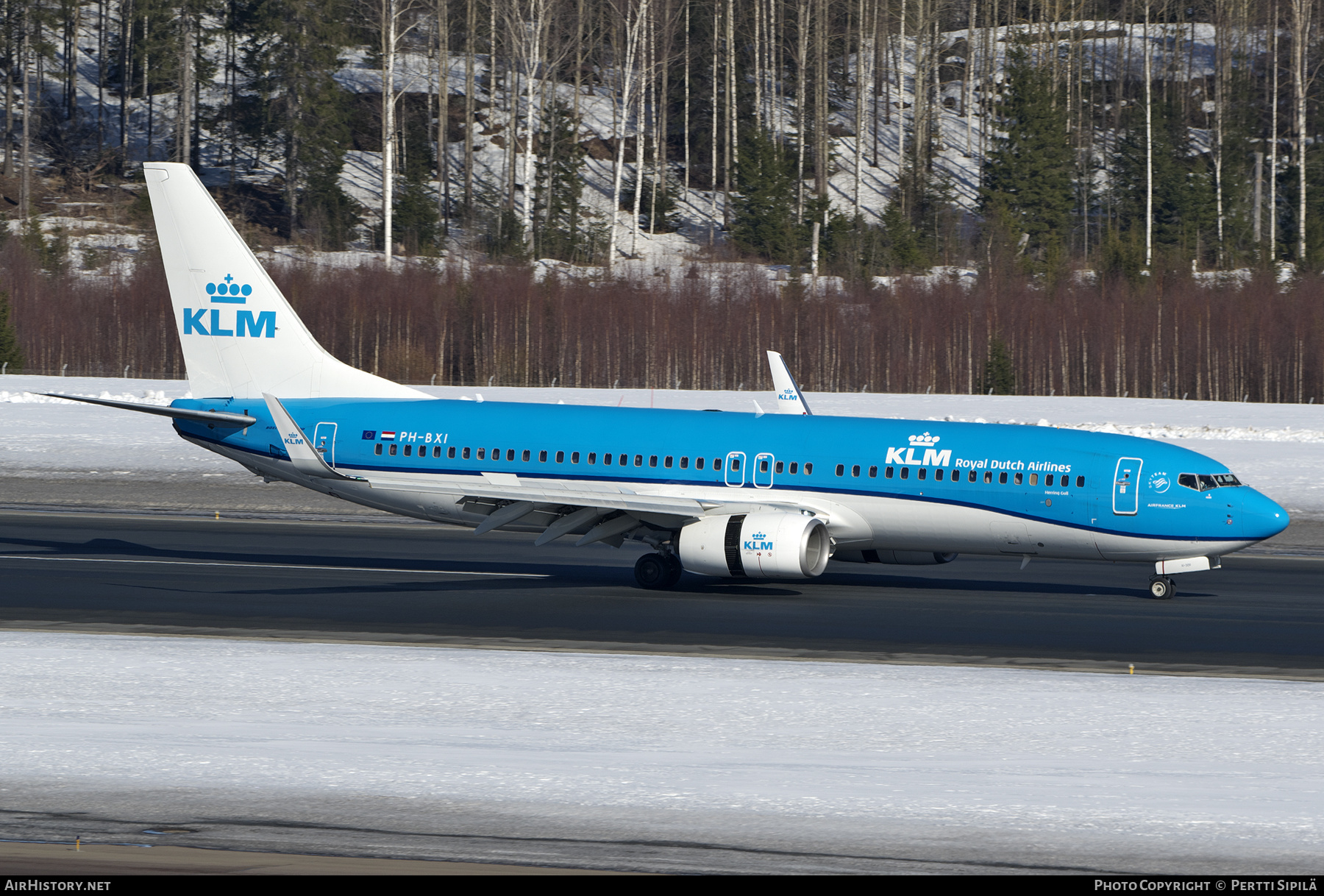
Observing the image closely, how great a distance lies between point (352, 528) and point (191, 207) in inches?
363

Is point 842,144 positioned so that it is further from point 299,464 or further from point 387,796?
point 387,796

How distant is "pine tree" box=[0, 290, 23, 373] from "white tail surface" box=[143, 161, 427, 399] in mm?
36879

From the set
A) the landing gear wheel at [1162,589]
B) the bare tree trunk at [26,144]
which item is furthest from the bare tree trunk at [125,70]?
the landing gear wheel at [1162,589]

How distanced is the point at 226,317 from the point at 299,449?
21.9ft

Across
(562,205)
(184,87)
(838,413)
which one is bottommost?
(838,413)

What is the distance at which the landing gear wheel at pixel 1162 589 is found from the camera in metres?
27.8

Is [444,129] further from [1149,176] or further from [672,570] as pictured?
[672,570]

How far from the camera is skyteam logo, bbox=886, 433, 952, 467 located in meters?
28.2

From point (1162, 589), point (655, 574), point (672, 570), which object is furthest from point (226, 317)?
point (1162, 589)

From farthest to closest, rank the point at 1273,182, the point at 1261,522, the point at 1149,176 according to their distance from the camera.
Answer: the point at 1273,182
the point at 1149,176
the point at 1261,522

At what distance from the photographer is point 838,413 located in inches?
2096

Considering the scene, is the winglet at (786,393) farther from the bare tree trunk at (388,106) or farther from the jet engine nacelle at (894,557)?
the bare tree trunk at (388,106)

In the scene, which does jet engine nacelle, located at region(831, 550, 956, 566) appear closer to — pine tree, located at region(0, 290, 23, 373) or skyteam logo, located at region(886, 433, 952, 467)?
skyteam logo, located at region(886, 433, 952, 467)

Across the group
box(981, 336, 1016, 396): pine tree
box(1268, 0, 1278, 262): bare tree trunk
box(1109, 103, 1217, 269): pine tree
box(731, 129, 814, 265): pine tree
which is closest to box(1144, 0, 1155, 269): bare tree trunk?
box(1109, 103, 1217, 269): pine tree
